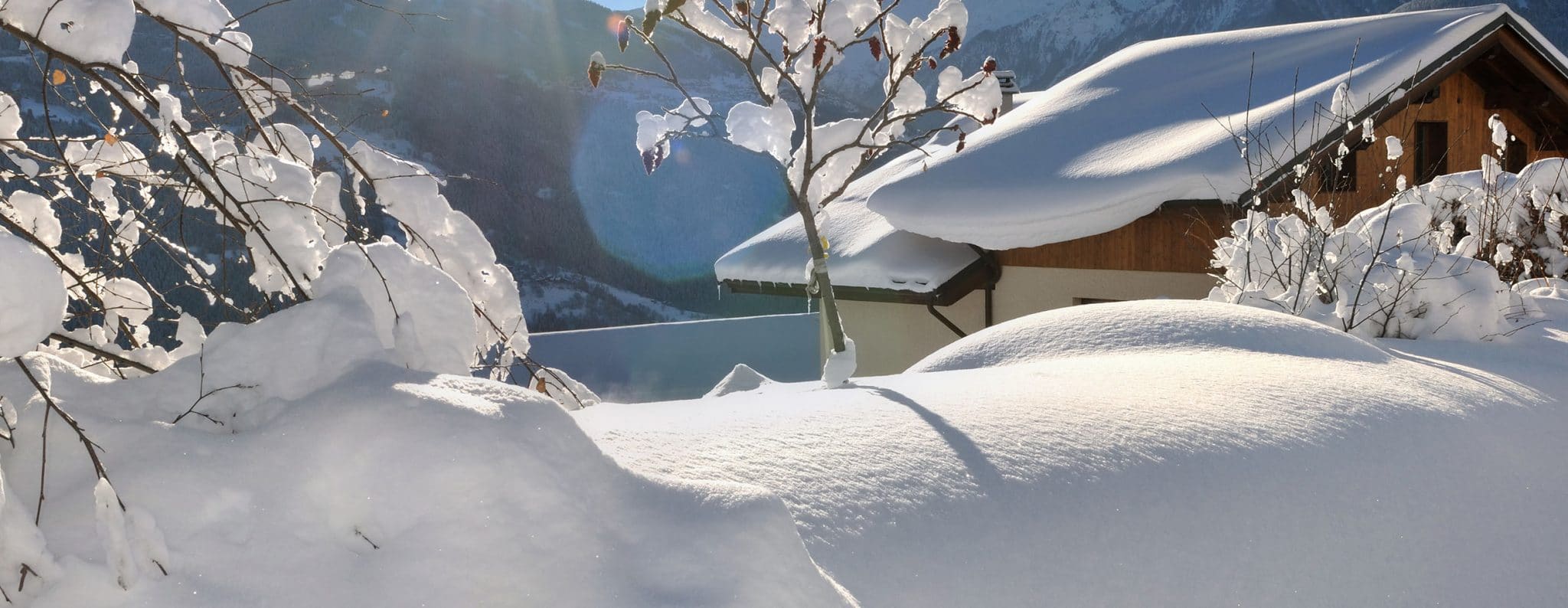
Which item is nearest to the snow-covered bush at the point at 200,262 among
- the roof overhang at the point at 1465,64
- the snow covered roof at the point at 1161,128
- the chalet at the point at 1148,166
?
the snow covered roof at the point at 1161,128

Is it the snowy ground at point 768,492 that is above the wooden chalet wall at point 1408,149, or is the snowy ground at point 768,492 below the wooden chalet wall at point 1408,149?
below

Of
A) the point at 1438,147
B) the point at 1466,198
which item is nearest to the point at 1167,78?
the point at 1438,147

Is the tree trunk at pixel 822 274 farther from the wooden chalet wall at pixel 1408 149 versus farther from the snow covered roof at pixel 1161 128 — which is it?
the wooden chalet wall at pixel 1408 149

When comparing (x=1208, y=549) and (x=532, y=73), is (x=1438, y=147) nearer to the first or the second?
(x=1208, y=549)

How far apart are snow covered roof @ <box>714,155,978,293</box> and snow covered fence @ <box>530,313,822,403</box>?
16.4ft

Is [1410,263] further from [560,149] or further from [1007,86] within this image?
[560,149]

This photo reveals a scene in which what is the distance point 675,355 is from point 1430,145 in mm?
10835

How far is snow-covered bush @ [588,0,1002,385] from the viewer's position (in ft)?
12.5

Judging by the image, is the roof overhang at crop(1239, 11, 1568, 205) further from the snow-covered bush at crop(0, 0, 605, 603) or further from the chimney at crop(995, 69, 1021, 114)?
the snow-covered bush at crop(0, 0, 605, 603)

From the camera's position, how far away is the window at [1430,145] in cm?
952

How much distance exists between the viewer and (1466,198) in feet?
18.4

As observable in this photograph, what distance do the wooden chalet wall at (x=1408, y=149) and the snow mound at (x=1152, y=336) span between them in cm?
382

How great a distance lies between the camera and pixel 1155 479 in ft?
5.82

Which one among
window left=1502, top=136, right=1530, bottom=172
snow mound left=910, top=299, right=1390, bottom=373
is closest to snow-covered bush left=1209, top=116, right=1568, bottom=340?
snow mound left=910, top=299, right=1390, bottom=373
